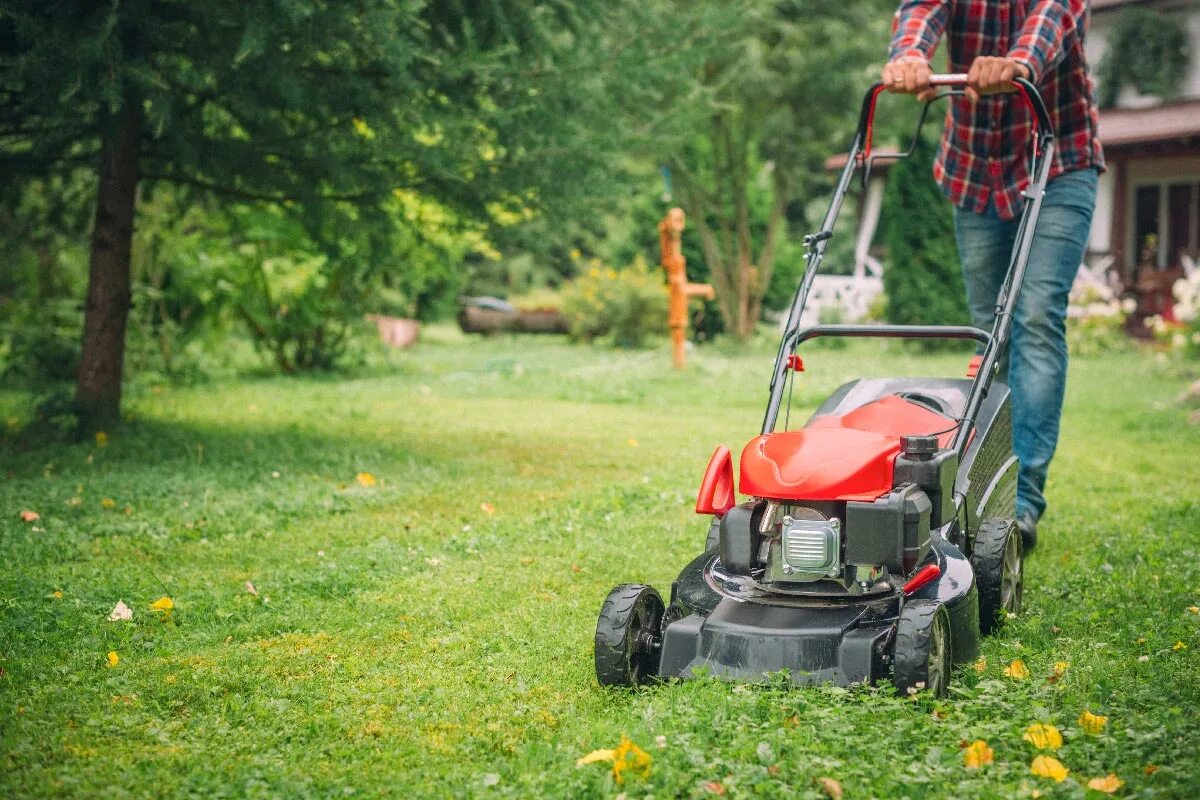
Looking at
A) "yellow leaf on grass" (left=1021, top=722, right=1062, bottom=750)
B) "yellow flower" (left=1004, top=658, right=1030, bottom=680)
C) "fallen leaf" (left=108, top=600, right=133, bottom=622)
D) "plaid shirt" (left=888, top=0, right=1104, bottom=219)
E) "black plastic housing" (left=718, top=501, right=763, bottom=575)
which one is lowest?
"fallen leaf" (left=108, top=600, right=133, bottom=622)

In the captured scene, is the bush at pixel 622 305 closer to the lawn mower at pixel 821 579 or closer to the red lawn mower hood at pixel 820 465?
the lawn mower at pixel 821 579

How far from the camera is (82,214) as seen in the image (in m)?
7.26

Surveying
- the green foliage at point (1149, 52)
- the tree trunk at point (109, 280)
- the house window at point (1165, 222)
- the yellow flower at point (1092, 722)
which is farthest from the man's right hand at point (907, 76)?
the green foliage at point (1149, 52)

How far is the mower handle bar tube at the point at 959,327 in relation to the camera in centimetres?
316

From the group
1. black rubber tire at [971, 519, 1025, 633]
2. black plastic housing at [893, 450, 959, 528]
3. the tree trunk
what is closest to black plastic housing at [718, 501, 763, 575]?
black plastic housing at [893, 450, 959, 528]

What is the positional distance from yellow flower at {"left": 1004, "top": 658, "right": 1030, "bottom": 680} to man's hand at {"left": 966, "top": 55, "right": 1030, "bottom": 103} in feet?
5.53

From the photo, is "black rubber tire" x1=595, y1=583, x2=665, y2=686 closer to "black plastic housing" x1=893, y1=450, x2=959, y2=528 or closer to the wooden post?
"black plastic housing" x1=893, y1=450, x2=959, y2=528

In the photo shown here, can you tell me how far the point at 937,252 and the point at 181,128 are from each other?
1052 centimetres

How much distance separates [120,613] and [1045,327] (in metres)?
3.00

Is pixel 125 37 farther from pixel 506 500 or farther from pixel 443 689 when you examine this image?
pixel 443 689

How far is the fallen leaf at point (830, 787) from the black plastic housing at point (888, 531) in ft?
1.94

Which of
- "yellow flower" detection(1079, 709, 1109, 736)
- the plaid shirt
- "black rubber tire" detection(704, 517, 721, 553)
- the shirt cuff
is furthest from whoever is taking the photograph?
the plaid shirt

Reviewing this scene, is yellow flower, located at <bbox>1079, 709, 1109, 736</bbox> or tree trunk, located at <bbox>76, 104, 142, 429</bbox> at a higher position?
tree trunk, located at <bbox>76, 104, 142, 429</bbox>

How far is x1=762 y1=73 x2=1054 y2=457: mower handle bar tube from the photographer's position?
10.4 feet
